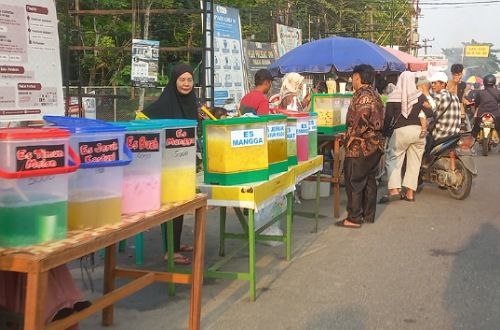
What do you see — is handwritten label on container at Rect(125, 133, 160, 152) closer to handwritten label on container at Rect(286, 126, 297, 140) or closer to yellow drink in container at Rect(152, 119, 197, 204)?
yellow drink in container at Rect(152, 119, 197, 204)

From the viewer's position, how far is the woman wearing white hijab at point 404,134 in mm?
8203

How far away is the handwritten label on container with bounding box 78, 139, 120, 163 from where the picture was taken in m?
2.68

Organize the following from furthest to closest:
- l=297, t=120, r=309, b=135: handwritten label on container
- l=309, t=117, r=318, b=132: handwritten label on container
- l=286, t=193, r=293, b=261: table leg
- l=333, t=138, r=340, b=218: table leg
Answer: l=333, t=138, r=340, b=218: table leg → l=309, t=117, r=318, b=132: handwritten label on container → l=297, t=120, r=309, b=135: handwritten label on container → l=286, t=193, r=293, b=261: table leg

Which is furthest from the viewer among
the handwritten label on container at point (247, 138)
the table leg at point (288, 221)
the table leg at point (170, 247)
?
the table leg at point (288, 221)

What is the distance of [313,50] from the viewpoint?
41.8ft

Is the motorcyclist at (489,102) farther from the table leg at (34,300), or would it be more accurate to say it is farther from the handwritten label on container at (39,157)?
the table leg at (34,300)

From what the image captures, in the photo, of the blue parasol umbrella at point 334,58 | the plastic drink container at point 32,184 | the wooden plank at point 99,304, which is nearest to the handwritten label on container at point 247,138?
the wooden plank at point 99,304

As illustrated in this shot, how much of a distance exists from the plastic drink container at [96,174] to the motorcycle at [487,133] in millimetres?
12988

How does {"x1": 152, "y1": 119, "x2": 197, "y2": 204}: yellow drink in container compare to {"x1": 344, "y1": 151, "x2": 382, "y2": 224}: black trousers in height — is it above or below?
above

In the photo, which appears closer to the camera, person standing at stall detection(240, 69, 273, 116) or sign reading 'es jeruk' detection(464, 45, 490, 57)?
person standing at stall detection(240, 69, 273, 116)

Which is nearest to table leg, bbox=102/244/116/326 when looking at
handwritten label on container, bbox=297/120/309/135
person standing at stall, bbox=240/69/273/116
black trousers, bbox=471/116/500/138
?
handwritten label on container, bbox=297/120/309/135

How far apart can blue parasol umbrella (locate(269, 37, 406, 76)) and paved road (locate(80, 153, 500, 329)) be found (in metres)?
5.44

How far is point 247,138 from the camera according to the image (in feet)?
14.5

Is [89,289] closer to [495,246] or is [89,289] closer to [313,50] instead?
[495,246]
